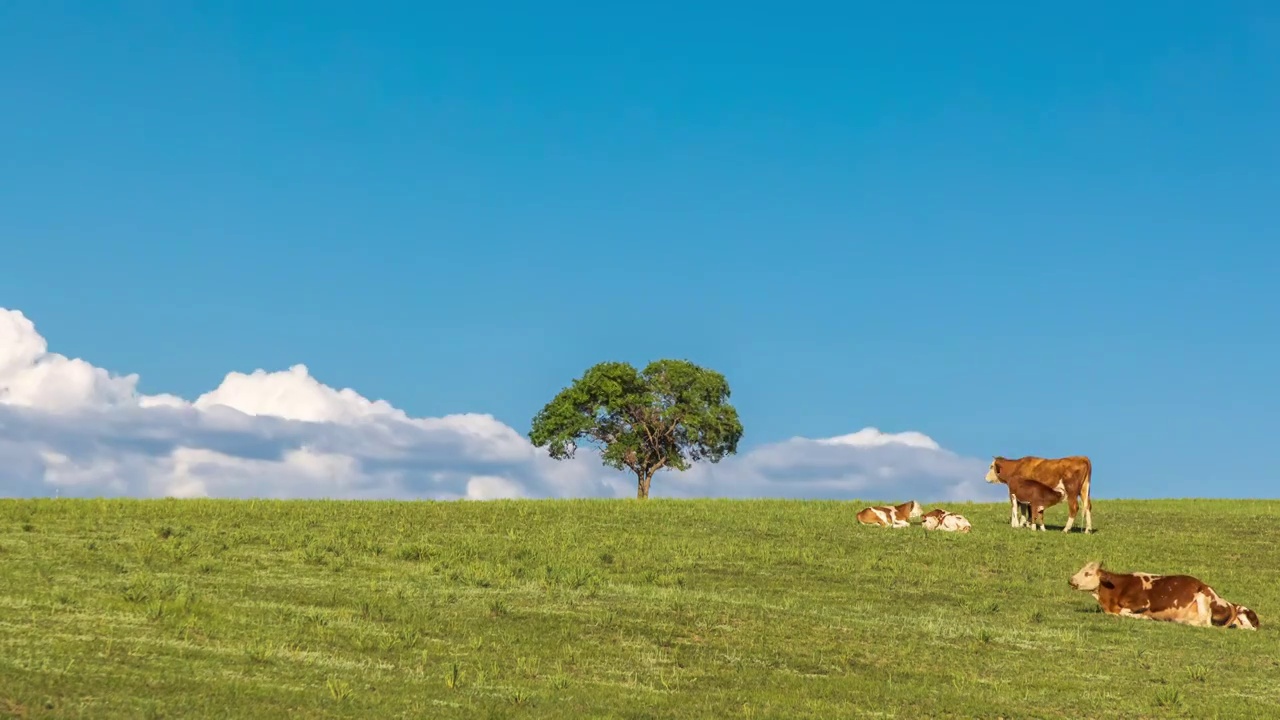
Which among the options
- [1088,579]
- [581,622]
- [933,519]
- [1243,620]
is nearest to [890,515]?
[933,519]

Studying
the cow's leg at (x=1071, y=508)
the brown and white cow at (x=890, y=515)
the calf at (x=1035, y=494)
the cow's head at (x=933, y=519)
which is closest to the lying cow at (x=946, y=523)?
the cow's head at (x=933, y=519)

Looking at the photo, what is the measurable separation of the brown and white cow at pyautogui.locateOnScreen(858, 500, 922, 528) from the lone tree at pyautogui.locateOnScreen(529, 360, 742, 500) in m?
34.4

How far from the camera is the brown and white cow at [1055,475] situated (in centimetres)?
4250

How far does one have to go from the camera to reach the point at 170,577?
982 inches

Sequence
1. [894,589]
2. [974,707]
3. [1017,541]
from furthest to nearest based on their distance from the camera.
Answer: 1. [1017,541]
2. [894,589]
3. [974,707]

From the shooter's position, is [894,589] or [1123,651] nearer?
[1123,651]

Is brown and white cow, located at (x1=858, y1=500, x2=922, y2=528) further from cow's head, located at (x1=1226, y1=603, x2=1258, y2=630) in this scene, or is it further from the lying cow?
cow's head, located at (x1=1226, y1=603, x2=1258, y2=630)

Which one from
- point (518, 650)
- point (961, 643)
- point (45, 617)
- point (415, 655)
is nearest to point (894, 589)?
point (961, 643)

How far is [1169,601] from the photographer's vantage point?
26.4m

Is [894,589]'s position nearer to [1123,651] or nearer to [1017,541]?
[1123,651]

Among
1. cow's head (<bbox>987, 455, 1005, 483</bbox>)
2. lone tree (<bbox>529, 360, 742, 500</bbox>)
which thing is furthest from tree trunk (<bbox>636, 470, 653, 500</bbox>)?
cow's head (<bbox>987, 455, 1005, 483</bbox>)

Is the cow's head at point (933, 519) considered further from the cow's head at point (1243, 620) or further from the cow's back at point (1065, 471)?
the cow's head at point (1243, 620)

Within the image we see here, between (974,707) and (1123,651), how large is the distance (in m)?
6.40

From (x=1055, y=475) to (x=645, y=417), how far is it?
37.1 metres
